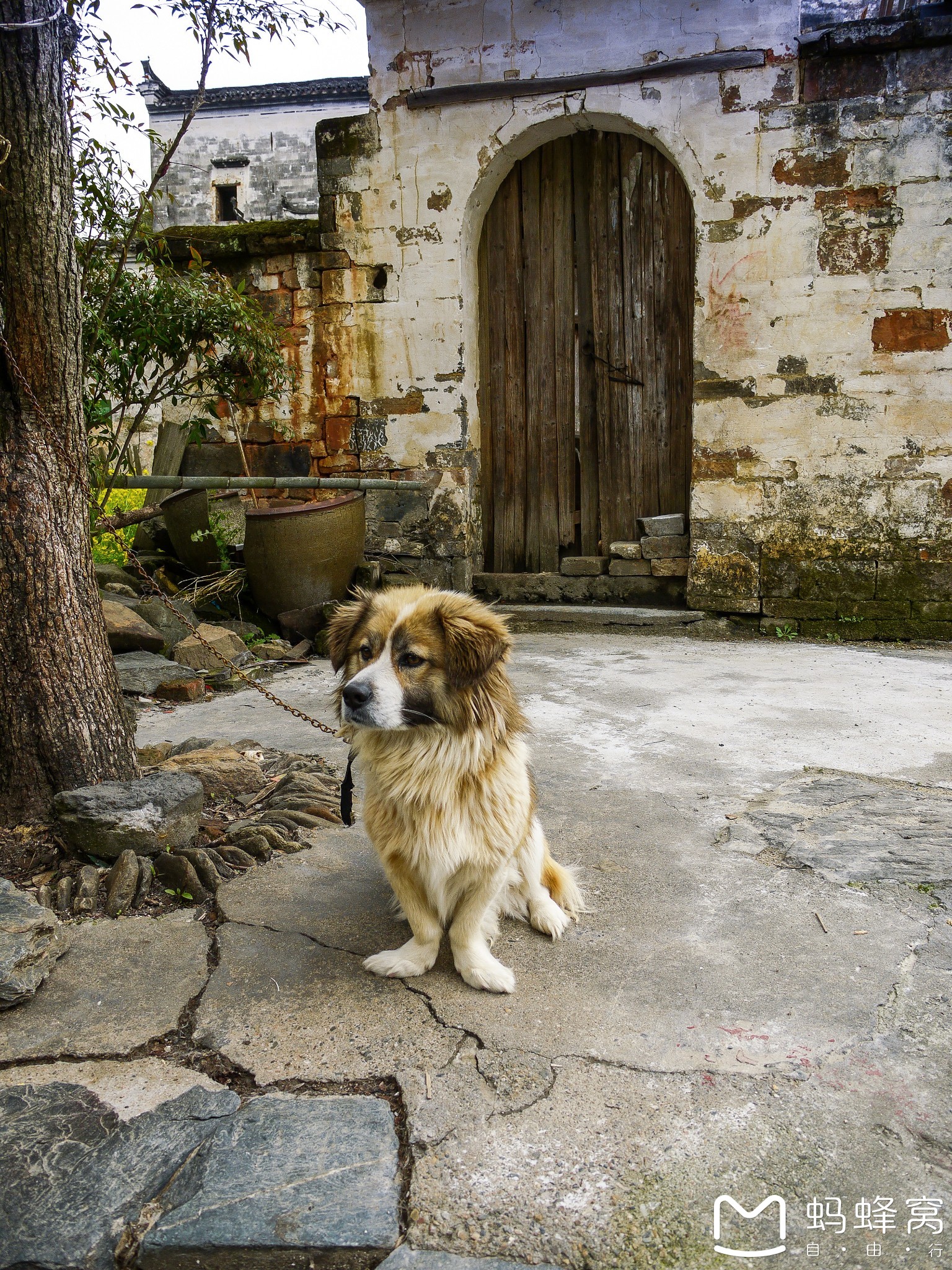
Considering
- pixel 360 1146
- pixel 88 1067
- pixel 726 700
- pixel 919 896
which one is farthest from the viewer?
pixel 726 700

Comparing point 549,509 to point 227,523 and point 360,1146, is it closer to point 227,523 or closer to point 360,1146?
point 227,523

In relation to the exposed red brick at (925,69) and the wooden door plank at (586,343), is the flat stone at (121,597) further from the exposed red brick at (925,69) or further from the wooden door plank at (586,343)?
the exposed red brick at (925,69)

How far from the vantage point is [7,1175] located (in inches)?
60.8

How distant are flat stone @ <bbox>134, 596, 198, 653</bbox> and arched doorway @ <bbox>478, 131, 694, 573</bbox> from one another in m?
2.50

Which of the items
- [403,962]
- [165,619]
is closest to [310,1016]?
[403,962]

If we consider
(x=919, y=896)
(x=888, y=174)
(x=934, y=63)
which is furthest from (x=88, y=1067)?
(x=934, y=63)

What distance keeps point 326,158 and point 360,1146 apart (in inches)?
274

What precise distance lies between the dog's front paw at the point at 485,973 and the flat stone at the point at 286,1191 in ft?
1.47

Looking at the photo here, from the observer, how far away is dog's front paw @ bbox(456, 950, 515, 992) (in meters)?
2.12

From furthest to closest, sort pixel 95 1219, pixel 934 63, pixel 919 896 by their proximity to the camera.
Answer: pixel 934 63 < pixel 919 896 < pixel 95 1219

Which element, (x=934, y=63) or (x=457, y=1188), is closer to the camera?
(x=457, y=1188)

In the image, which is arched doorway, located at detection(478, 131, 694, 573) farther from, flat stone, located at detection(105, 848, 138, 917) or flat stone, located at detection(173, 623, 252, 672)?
flat stone, located at detection(105, 848, 138, 917)

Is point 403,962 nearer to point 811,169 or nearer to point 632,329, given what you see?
point 632,329

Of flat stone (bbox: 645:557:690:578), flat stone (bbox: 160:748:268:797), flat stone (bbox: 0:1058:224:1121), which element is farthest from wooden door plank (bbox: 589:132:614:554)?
flat stone (bbox: 0:1058:224:1121)
